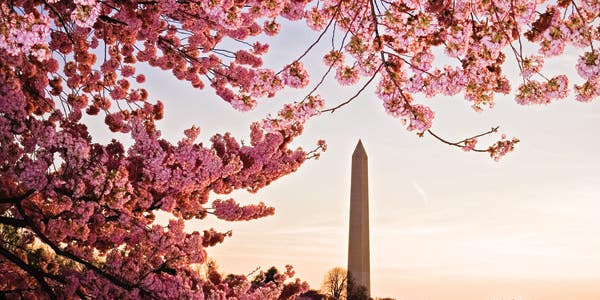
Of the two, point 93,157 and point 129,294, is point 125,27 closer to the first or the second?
point 93,157

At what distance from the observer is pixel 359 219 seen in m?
24.3

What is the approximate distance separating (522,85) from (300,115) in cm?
209

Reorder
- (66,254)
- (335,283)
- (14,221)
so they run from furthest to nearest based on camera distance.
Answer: (335,283)
(14,221)
(66,254)

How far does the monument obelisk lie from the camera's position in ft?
79.4

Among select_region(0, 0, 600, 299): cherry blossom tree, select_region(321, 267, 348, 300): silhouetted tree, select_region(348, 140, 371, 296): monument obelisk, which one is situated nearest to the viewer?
select_region(0, 0, 600, 299): cherry blossom tree

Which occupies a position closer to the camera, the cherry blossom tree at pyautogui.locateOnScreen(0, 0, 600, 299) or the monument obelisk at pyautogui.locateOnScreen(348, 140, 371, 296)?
the cherry blossom tree at pyautogui.locateOnScreen(0, 0, 600, 299)

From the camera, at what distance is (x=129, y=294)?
22.0 feet

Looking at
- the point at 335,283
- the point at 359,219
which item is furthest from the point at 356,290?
the point at 335,283

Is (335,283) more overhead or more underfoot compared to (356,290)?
more overhead

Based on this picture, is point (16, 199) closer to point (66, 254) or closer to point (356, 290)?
point (66, 254)

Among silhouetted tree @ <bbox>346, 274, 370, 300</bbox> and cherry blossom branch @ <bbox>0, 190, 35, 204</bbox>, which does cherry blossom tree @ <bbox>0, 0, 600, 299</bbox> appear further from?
silhouetted tree @ <bbox>346, 274, 370, 300</bbox>

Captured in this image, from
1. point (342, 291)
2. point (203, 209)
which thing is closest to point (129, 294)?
point (203, 209)

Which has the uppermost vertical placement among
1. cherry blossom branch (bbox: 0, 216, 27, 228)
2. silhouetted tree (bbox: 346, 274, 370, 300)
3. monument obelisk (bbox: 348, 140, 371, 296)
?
monument obelisk (bbox: 348, 140, 371, 296)

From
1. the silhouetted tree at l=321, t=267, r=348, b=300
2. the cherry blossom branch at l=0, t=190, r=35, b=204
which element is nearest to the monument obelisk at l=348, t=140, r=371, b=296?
the silhouetted tree at l=321, t=267, r=348, b=300
